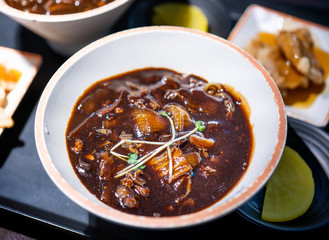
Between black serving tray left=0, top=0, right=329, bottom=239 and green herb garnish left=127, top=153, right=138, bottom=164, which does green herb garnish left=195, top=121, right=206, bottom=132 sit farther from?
black serving tray left=0, top=0, right=329, bottom=239

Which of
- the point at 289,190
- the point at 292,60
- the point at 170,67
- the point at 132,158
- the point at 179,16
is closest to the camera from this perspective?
the point at 132,158

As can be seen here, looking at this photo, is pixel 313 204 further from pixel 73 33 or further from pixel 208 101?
pixel 73 33

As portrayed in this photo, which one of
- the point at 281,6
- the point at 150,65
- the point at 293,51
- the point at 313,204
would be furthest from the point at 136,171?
the point at 281,6

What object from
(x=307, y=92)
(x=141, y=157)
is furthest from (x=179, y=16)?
(x=141, y=157)

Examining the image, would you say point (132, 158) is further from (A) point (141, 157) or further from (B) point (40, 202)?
(B) point (40, 202)

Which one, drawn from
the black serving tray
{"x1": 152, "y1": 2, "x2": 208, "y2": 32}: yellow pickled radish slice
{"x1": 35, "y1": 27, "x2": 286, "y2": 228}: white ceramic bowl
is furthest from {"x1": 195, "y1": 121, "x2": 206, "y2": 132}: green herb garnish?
{"x1": 152, "y1": 2, "x2": 208, "y2": 32}: yellow pickled radish slice
